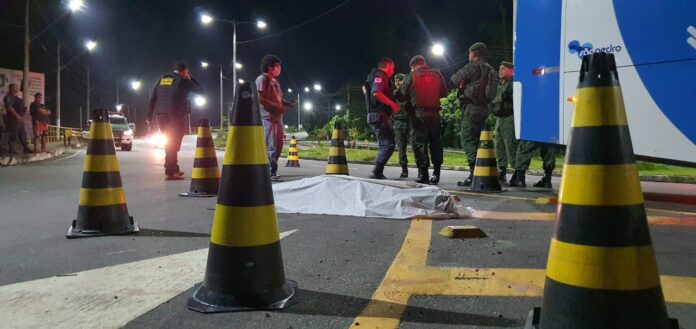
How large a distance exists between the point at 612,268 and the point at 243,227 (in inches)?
63.7

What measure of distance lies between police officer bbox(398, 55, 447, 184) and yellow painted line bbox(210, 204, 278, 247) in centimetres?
605

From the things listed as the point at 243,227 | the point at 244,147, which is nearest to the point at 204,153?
the point at 244,147

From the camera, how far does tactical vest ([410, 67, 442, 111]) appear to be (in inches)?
340

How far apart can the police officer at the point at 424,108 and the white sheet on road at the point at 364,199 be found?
2953mm

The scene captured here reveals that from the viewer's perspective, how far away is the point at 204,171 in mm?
7215

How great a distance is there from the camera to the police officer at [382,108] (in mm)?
8867

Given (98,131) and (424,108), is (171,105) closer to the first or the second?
(424,108)

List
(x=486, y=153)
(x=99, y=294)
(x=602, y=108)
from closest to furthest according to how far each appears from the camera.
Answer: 1. (x=602, y=108)
2. (x=99, y=294)
3. (x=486, y=153)

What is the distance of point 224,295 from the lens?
2666mm

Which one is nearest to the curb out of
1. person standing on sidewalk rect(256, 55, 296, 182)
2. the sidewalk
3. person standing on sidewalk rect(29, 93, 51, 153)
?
the sidewalk

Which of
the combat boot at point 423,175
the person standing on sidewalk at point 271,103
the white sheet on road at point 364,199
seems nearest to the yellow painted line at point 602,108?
the white sheet on road at point 364,199

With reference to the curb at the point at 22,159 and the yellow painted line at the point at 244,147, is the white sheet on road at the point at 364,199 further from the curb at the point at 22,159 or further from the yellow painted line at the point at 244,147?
the curb at the point at 22,159

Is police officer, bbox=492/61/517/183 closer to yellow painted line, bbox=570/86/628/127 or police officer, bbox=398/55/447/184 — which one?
police officer, bbox=398/55/447/184

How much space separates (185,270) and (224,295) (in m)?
0.81
